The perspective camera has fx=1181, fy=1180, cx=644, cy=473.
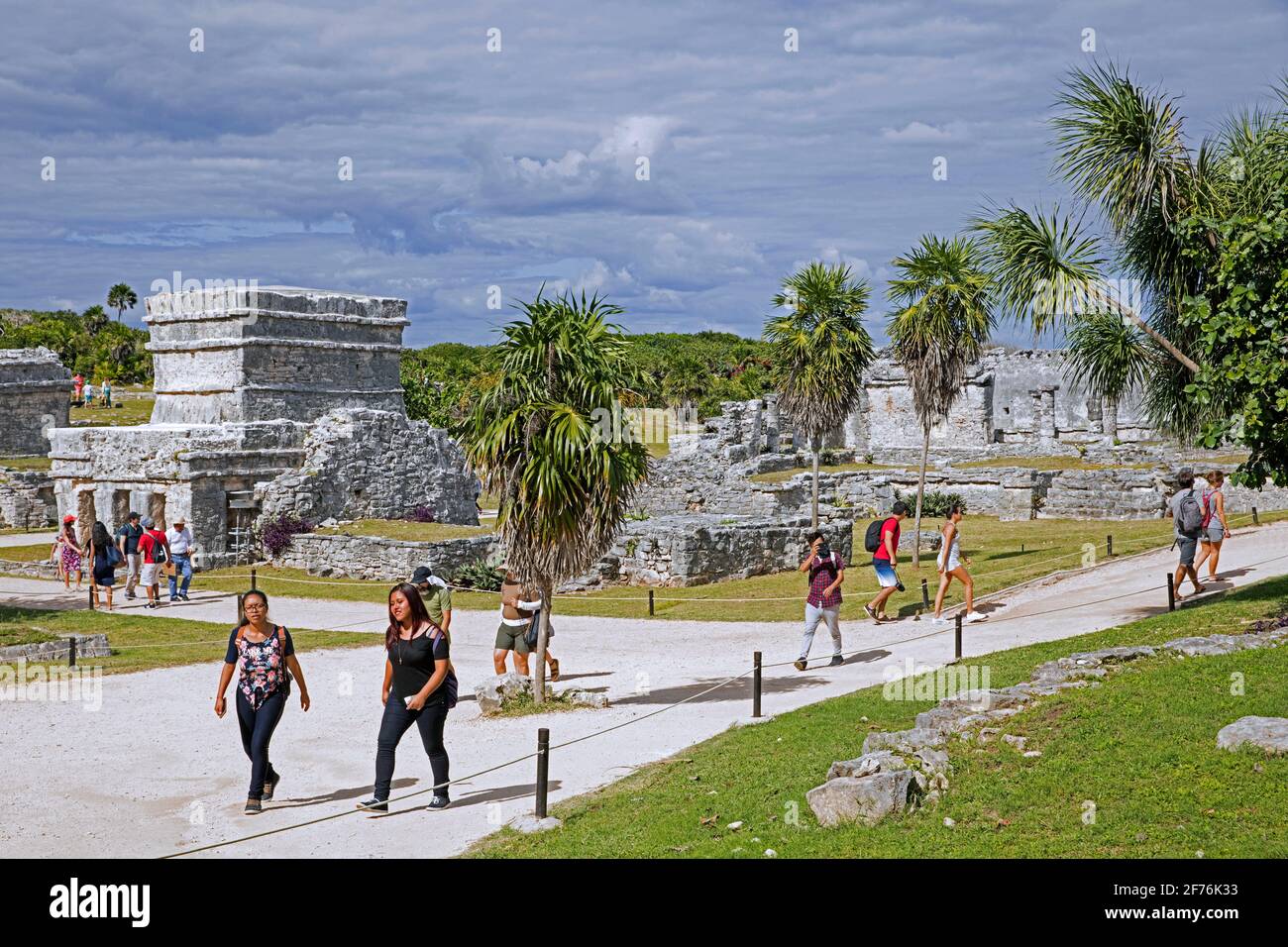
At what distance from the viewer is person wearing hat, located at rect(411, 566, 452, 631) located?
13.0 meters

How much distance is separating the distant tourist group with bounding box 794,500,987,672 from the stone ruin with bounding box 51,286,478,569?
443 inches

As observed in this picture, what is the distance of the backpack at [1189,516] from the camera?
52.7ft

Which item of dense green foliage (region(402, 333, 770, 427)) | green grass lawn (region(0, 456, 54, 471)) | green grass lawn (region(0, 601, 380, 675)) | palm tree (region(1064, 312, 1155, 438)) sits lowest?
green grass lawn (region(0, 601, 380, 675))

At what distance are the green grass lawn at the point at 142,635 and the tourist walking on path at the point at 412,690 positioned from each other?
6572 millimetres

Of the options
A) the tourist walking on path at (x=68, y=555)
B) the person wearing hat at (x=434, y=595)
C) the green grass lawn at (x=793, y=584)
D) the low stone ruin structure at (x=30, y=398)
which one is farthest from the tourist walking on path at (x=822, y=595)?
the low stone ruin structure at (x=30, y=398)

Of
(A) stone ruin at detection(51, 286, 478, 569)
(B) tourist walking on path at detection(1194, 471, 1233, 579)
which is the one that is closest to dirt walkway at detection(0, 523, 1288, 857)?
(B) tourist walking on path at detection(1194, 471, 1233, 579)

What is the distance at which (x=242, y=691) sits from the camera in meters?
9.33

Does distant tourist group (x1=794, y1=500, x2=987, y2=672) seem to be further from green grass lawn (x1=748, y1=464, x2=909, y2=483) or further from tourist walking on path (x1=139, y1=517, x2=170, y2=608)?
green grass lawn (x1=748, y1=464, x2=909, y2=483)

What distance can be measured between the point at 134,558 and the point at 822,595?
1489cm

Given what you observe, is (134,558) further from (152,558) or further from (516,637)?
(516,637)

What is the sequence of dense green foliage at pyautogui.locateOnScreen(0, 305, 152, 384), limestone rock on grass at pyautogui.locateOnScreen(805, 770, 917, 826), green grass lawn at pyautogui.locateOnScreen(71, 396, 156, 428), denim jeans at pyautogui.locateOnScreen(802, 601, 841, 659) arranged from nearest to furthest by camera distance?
limestone rock on grass at pyautogui.locateOnScreen(805, 770, 917, 826)
denim jeans at pyautogui.locateOnScreen(802, 601, 841, 659)
green grass lawn at pyautogui.locateOnScreen(71, 396, 156, 428)
dense green foliage at pyautogui.locateOnScreen(0, 305, 152, 384)

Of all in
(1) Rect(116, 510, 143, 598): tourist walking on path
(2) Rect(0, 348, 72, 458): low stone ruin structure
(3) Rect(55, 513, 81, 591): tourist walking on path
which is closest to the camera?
(1) Rect(116, 510, 143, 598): tourist walking on path

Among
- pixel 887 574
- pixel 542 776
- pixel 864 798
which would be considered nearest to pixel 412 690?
pixel 542 776
